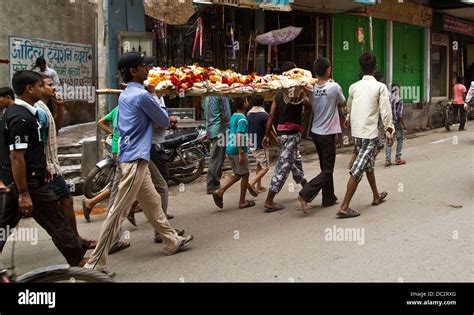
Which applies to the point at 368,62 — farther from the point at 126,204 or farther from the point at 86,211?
the point at 86,211

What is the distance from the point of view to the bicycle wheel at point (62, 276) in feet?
10.3

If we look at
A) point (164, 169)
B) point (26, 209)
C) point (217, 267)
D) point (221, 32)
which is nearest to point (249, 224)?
point (164, 169)

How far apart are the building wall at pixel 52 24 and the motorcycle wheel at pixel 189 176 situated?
4150 mm

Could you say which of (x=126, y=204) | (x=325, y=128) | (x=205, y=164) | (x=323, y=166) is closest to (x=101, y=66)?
(x=205, y=164)

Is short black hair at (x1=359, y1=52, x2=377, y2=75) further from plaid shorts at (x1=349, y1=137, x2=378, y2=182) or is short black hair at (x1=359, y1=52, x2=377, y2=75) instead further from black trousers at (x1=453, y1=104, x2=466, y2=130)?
black trousers at (x1=453, y1=104, x2=466, y2=130)

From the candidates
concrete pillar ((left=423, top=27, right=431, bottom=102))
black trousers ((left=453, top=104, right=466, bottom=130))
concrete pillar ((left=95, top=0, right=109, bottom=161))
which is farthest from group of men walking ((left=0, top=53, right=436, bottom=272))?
concrete pillar ((left=423, top=27, right=431, bottom=102))

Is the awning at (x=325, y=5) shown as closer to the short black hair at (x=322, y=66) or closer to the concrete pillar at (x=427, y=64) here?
the concrete pillar at (x=427, y=64)

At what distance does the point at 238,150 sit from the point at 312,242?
203 cm

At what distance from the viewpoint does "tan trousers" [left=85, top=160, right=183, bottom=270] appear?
189 inches

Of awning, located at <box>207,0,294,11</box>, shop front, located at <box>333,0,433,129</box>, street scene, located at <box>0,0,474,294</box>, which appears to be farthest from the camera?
shop front, located at <box>333,0,433,129</box>

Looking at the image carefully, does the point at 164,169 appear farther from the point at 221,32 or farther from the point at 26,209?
the point at 221,32

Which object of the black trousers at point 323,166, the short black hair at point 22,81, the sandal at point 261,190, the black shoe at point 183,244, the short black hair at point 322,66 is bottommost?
the black shoe at point 183,244

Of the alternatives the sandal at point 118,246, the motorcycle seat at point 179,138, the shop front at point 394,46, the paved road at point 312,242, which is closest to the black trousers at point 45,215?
the paved road at point 312,242

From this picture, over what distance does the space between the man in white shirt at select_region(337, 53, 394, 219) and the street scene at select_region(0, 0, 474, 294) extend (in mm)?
20
